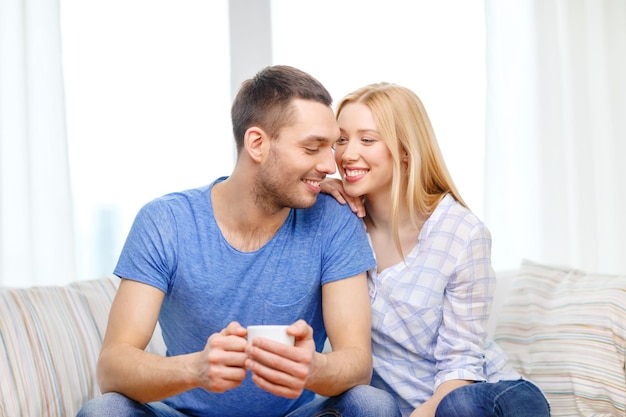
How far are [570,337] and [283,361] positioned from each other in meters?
1.00

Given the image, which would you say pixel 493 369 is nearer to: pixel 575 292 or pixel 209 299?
pixel 575 292

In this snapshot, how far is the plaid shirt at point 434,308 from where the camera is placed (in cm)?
183

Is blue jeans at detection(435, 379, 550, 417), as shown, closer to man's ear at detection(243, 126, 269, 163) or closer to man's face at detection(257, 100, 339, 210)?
man's face at detection(257, 100, 339, 210)

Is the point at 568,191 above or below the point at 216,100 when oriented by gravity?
below

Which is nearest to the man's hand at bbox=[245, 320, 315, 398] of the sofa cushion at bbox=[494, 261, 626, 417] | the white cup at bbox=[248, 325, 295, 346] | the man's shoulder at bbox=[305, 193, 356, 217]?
the white cup at bbox=[248, 325, 295, 346]

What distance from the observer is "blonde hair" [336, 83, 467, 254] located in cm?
191

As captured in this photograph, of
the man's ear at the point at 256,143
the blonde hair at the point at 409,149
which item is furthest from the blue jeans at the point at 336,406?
the man's ear at the point at 256,143

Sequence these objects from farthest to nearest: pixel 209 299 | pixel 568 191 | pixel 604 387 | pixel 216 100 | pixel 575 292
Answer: pixel 568 191 → pixel 216 100 → pixel 575 292 → pixel 604 387 → pixel 209 299

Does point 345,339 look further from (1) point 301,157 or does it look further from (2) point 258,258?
(1) point 301,157

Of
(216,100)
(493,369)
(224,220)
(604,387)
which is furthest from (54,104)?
(604,387)

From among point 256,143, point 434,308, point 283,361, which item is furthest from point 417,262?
point 283,361

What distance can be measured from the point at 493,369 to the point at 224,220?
75cm

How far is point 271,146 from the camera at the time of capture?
184cm

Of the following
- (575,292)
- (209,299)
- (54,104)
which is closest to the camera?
(209,299)
